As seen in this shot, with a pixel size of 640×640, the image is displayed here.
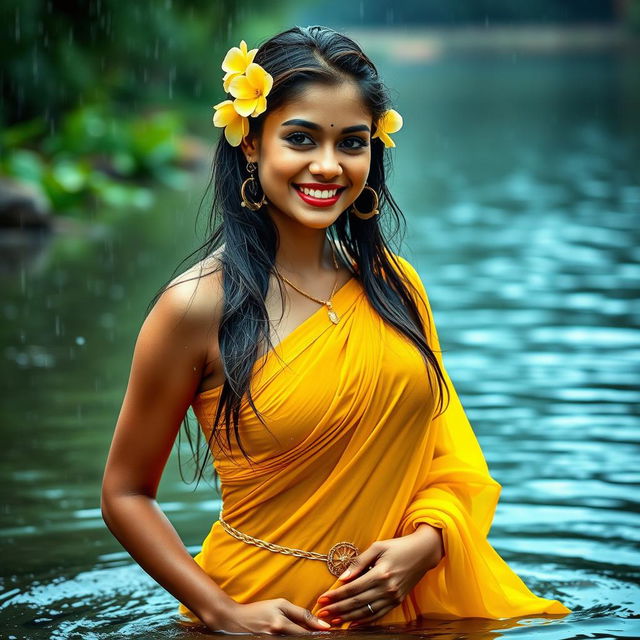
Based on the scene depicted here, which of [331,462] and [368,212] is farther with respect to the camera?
[368,212]

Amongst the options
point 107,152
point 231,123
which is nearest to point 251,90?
point 231,123

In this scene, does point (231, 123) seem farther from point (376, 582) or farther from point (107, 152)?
point (107, 152)

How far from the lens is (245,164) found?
3.16m

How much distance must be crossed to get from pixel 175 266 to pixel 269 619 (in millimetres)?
8976

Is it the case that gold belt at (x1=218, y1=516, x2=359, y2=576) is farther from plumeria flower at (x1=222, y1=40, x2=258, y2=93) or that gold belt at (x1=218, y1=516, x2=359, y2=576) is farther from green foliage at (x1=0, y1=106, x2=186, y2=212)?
green foliage at (x1=0, y1=106, x2=186, y2=212)

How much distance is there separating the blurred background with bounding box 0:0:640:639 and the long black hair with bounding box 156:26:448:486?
575 millimetres

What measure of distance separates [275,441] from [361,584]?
0.38 m

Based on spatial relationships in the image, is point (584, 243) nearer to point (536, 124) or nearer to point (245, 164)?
point (245, 164)

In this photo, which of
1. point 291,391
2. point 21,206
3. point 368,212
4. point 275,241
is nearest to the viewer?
point 291,391

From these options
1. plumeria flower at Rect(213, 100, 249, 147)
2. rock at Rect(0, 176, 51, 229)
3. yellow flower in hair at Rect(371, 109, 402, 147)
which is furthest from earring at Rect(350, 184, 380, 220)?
rock at Rect(0, 176, 51, 229)

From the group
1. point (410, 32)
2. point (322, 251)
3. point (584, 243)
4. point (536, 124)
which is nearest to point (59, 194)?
point (584, 243)

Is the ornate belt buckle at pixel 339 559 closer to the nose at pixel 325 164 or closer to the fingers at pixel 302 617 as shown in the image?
the fingers at pixel 302 617

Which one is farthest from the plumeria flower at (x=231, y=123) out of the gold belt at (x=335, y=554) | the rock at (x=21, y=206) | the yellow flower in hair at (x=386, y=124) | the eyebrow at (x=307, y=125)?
the rock at (x=21, y=206)

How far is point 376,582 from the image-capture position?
300 centimetres
